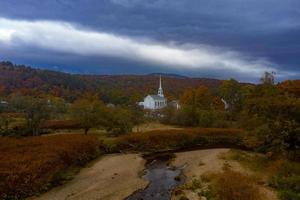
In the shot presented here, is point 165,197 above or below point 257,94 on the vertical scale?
below

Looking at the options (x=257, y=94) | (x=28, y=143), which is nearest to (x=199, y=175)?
(x=28, y=143)

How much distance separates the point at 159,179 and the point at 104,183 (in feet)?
19.0

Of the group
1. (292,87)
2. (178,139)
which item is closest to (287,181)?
(178,139)

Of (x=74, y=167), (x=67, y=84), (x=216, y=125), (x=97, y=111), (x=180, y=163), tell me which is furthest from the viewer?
(x=67, y=84)

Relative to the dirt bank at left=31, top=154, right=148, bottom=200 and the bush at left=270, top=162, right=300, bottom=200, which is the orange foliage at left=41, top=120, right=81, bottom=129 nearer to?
the dirt bank at left=31, top=154, right=148, bottom=200

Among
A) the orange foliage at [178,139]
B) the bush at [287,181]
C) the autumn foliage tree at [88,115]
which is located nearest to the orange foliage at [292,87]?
the orange foliage at [178,139]

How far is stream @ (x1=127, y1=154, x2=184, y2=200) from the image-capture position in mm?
28547

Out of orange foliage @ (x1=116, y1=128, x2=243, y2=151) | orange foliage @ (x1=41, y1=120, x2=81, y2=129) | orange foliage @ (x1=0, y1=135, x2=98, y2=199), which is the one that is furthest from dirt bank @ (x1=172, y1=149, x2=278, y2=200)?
orange foliage @ (x1=41, y1=120, x2=81, y2=129)

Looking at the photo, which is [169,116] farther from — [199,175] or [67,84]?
[67,84]

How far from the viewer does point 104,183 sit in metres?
32.1

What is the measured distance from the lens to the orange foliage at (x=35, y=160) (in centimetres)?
2759

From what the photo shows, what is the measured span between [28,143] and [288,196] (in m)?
32.0

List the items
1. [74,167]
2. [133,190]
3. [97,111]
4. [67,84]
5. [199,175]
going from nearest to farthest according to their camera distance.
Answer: [133,190] < [199,175] < [74,167] < [97,111] < [67,84]

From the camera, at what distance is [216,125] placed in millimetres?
85812
